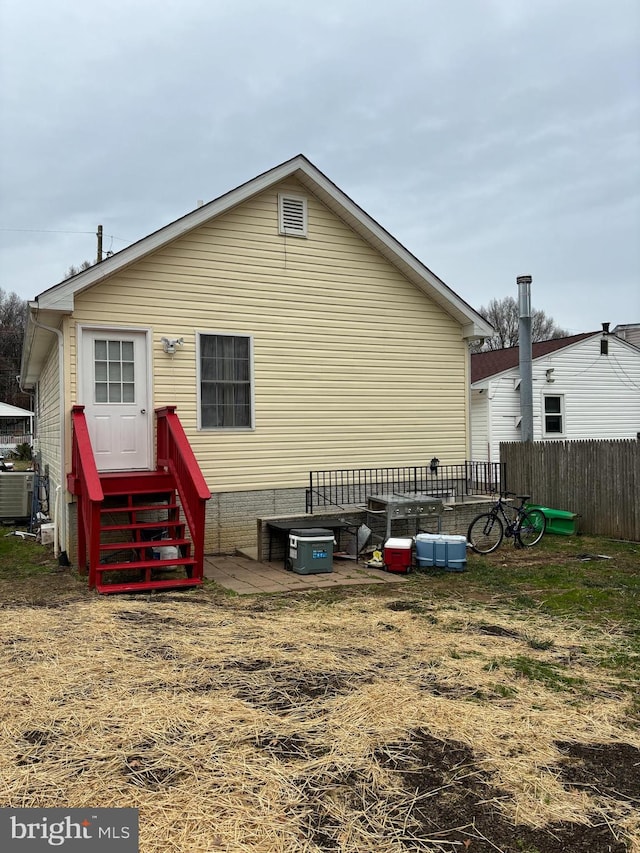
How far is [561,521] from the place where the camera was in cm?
1212

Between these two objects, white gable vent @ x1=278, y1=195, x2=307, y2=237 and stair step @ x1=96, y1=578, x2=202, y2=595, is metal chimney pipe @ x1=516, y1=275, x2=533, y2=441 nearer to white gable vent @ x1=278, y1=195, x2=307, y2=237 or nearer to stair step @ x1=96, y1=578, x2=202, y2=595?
white gable vent @ x1=278, y1=195, x2=307, y2=237

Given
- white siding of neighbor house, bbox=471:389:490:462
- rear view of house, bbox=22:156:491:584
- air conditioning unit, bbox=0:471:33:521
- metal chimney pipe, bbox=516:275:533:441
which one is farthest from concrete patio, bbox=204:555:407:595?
white siding of neighbor house, bbox=471:389:490:462

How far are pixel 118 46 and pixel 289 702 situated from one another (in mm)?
10585

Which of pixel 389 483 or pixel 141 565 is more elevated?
pixel 389 483

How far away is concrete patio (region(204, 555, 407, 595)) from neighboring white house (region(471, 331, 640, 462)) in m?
10.6

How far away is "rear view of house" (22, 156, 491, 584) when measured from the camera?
929 cm

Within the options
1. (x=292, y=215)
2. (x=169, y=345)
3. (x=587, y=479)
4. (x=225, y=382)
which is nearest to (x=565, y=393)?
(x=587, y=479)

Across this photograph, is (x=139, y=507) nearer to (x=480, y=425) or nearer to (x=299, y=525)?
(x=299, y=525)

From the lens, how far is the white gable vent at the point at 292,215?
1066cm

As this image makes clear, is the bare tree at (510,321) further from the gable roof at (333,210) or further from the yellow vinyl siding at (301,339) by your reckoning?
the yellow vinyl siding at (301,339)

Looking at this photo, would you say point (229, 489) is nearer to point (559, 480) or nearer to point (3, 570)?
point (3, 570)

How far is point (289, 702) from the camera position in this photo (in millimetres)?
4078

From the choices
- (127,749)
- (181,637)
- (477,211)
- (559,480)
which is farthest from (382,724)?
(477,211)

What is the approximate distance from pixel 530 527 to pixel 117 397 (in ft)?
23.5
